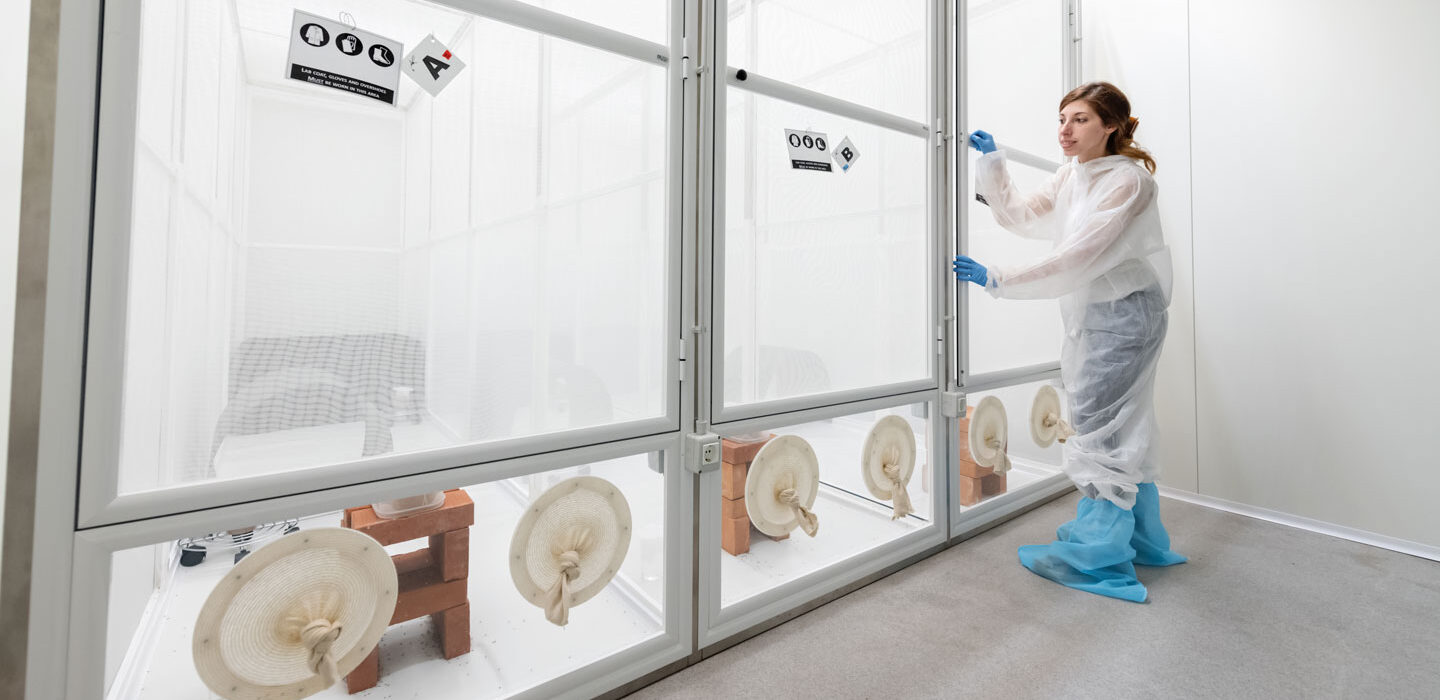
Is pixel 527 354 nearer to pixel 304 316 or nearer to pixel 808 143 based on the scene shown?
pixel 304 316

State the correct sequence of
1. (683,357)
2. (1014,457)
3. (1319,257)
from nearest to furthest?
(683,357), (1319,257), (1014,457)

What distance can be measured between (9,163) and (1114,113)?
257cm

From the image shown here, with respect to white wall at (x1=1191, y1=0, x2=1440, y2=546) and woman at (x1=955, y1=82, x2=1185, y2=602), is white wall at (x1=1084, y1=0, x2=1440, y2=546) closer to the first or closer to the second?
white wall at (x1=1191, y1=0, x2=1440, y2=546)

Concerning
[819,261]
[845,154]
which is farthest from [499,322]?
[845,154]

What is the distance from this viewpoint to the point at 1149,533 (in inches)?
77.9

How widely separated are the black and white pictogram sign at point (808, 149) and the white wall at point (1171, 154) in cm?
195

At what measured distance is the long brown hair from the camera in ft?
6.12

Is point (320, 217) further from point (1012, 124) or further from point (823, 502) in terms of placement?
point (1012, 124)

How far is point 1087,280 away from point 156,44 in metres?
2.26

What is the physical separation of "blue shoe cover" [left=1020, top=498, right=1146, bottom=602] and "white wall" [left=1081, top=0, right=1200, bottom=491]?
1016 millimetres

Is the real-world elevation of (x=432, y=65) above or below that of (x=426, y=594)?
above

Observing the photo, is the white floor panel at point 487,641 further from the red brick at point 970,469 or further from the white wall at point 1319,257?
the white wall at point 1319,257

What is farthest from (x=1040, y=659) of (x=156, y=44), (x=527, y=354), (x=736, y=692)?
(x=156, y=44)

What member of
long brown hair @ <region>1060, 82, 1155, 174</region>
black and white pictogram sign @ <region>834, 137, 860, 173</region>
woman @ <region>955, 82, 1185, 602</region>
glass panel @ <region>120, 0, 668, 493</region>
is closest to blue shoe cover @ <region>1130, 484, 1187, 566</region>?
woman @ <region>955, 82, 1185, 602</region>
